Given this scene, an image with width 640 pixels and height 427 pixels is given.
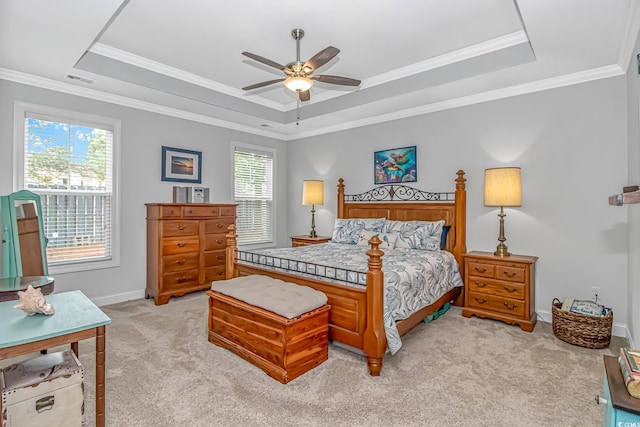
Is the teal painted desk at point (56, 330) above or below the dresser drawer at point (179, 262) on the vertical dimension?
above

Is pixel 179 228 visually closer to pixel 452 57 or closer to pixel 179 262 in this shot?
pixel 179 262

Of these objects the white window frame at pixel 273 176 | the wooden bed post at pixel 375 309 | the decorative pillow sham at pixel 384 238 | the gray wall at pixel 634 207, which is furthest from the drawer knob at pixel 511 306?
the white window frame at pixel 273 176

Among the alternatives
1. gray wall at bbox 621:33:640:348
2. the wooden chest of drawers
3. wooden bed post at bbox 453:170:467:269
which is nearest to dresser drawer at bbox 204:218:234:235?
the wooden chest of drawers

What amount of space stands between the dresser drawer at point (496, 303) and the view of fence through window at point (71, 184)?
4.56 meters

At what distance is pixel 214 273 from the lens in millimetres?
4797

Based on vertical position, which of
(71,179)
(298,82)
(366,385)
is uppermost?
(298,82)

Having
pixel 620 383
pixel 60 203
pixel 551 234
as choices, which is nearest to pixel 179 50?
pixel 60 203

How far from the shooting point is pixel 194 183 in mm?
5070

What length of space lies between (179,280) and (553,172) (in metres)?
4.74

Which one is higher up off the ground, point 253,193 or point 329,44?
point 329,44

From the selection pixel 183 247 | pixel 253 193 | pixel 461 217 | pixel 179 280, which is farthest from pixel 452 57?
pixel 179 280

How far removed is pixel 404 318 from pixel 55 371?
2336mm

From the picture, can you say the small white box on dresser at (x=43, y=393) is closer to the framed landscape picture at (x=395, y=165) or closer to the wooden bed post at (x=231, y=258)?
the wooden bed post at (x=231, y=258)

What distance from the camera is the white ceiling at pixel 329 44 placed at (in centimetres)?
260
